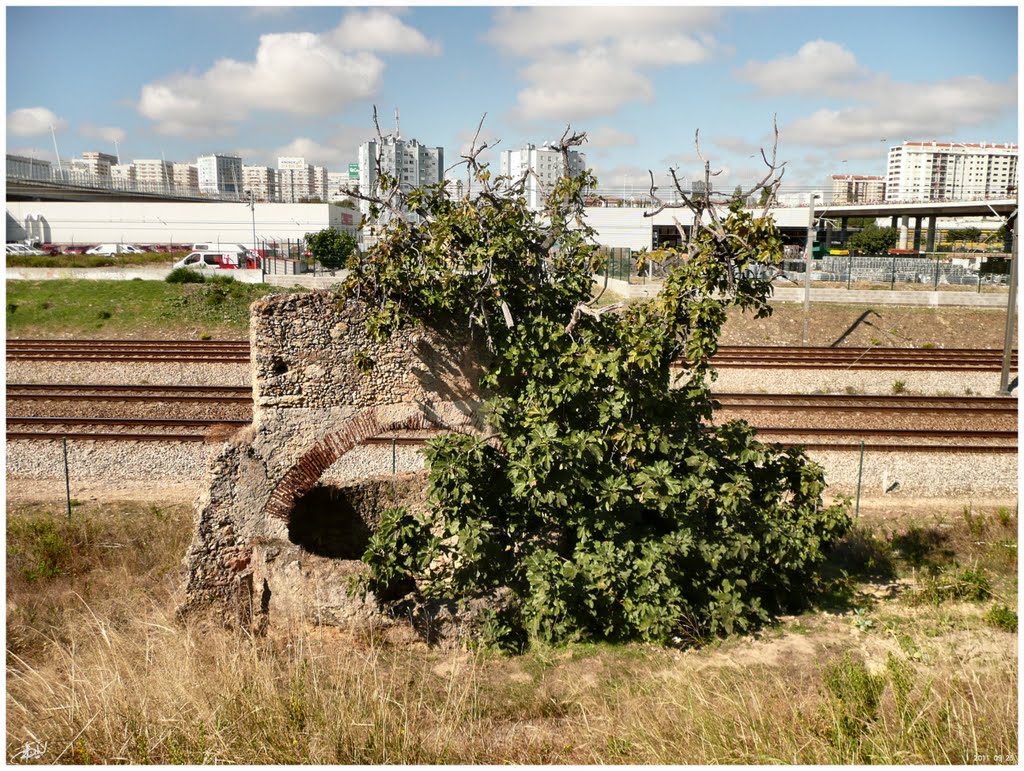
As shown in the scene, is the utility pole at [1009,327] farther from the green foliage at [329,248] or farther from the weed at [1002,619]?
the green foliage at [329,248]

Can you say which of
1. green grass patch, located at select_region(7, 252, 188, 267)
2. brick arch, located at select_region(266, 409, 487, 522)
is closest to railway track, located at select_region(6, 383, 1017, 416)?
brick arch, located at select_region(266, 409, 487, 522)

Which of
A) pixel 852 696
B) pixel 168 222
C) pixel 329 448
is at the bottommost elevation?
pixel 852 696

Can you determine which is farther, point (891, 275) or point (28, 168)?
point (28, 168)

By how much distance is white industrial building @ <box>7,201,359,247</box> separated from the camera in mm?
64125

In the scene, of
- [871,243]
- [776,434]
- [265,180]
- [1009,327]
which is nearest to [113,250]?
[776,434]

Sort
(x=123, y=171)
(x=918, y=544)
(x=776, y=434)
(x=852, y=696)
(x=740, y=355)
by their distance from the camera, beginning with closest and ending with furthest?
(x=852, y=696) → (x=918, y=544) → (x=776, y=434) → (x=740, y=355) → (x=123, y=171)

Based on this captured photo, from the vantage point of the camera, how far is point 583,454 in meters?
8.10

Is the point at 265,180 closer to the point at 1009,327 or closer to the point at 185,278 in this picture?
the point at 185,278

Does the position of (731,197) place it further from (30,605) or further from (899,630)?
(30,605)

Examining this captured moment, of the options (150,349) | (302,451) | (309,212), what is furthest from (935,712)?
(309,212)

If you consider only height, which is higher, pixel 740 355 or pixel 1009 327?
pixel 1009 327

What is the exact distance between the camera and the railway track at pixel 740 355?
22.7m

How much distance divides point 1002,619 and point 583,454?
204 inches

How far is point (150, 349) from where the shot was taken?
79.9 ft
